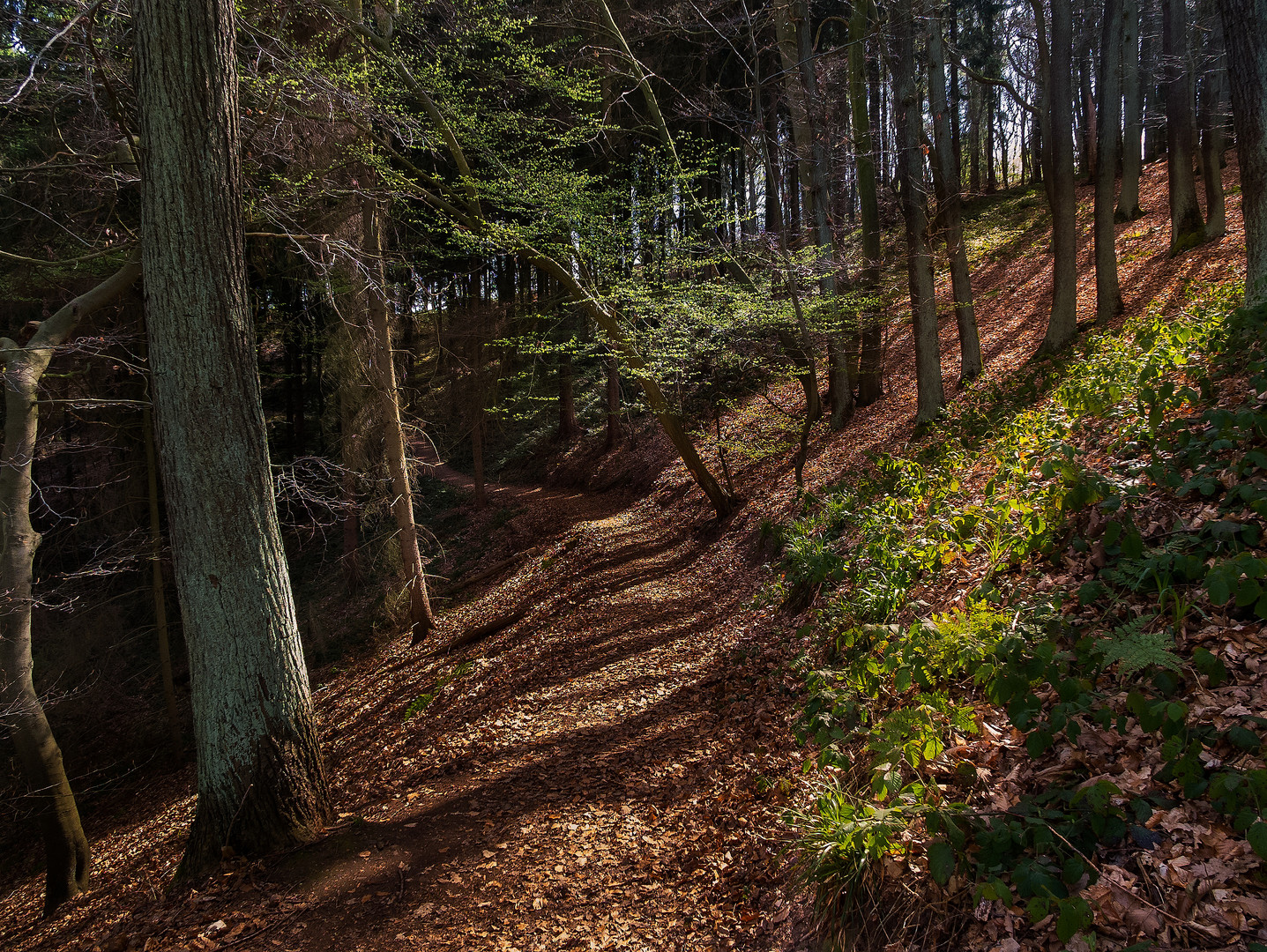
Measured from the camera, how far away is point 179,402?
12.6 ft

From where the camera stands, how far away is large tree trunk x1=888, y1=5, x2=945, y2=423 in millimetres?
9266

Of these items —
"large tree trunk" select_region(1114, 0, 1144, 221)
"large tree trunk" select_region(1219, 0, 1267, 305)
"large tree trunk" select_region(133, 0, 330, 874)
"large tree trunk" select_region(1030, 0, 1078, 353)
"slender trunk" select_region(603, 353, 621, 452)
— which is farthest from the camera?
"slender trunk" select_region(603, 353, 621, 452)

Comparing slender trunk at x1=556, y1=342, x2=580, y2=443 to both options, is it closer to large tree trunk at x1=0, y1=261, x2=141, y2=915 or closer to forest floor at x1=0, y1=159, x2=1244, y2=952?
forest floor at x1=0, y1=159, x2=1244, y2=952

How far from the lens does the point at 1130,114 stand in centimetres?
1448

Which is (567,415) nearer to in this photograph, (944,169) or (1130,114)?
(944,169)

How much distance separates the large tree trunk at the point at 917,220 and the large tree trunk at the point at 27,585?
10008 mm

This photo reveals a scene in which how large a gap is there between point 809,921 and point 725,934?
1.72ft

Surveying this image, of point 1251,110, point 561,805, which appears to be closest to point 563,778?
point 561,805

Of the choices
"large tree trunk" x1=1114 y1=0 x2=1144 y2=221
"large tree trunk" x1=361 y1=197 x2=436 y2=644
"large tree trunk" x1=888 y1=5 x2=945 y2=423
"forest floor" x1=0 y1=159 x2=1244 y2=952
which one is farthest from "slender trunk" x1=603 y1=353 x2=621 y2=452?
"large tree trunk" x1=1114 y1=0 x2=1144 y2=221

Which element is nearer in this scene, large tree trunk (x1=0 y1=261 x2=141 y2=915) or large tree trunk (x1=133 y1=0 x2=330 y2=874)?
large tree trunk (x1=133 y1=0 x2=330 y2=874)

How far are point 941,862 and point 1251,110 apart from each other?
675 centimetres

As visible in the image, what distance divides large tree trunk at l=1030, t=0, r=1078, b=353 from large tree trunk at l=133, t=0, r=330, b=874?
1047 centimetres

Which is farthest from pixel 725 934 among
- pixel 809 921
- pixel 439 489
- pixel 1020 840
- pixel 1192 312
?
pixel 439 489

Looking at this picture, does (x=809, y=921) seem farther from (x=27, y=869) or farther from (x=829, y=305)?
(x=27, y=869)
